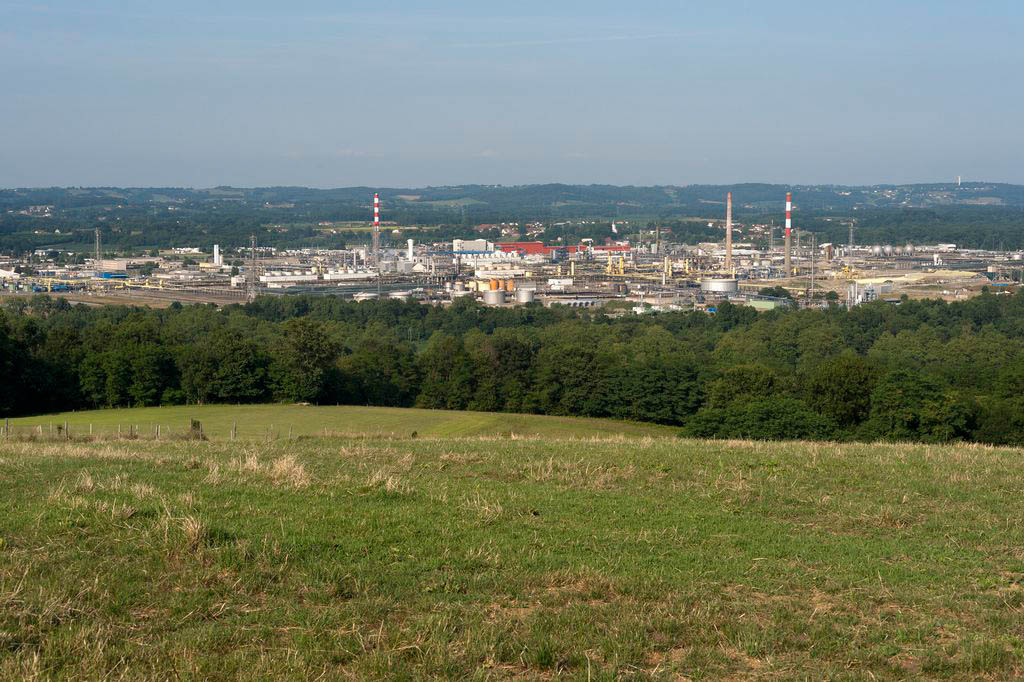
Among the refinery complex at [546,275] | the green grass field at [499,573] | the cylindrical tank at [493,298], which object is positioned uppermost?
the green grass field at [499,573]

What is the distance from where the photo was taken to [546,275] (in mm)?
138000

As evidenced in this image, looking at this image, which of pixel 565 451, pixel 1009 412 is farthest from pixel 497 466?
pixel 1009 412

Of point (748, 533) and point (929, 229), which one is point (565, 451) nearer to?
point (748, 533)

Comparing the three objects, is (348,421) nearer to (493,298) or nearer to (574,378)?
(574,378)

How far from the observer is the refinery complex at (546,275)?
105250 mm

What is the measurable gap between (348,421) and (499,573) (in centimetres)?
2500

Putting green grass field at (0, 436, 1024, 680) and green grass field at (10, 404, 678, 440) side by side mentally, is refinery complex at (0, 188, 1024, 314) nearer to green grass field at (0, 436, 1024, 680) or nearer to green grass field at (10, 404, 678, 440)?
green grass field at (10, 404, 678, 440)

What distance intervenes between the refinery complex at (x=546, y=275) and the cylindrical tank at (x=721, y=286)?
0.22 metres

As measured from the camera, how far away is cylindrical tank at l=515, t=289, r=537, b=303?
10244cm

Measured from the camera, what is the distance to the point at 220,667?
18.3 feet

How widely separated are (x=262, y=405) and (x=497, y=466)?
25523 mm

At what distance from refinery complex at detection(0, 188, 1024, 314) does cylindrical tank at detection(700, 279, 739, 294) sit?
0.71ft

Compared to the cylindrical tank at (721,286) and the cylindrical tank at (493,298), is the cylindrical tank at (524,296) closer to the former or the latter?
the cylindrical tank at (493,298)

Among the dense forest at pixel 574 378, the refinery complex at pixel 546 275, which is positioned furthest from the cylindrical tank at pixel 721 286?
the dense forest at pixel 574 378
